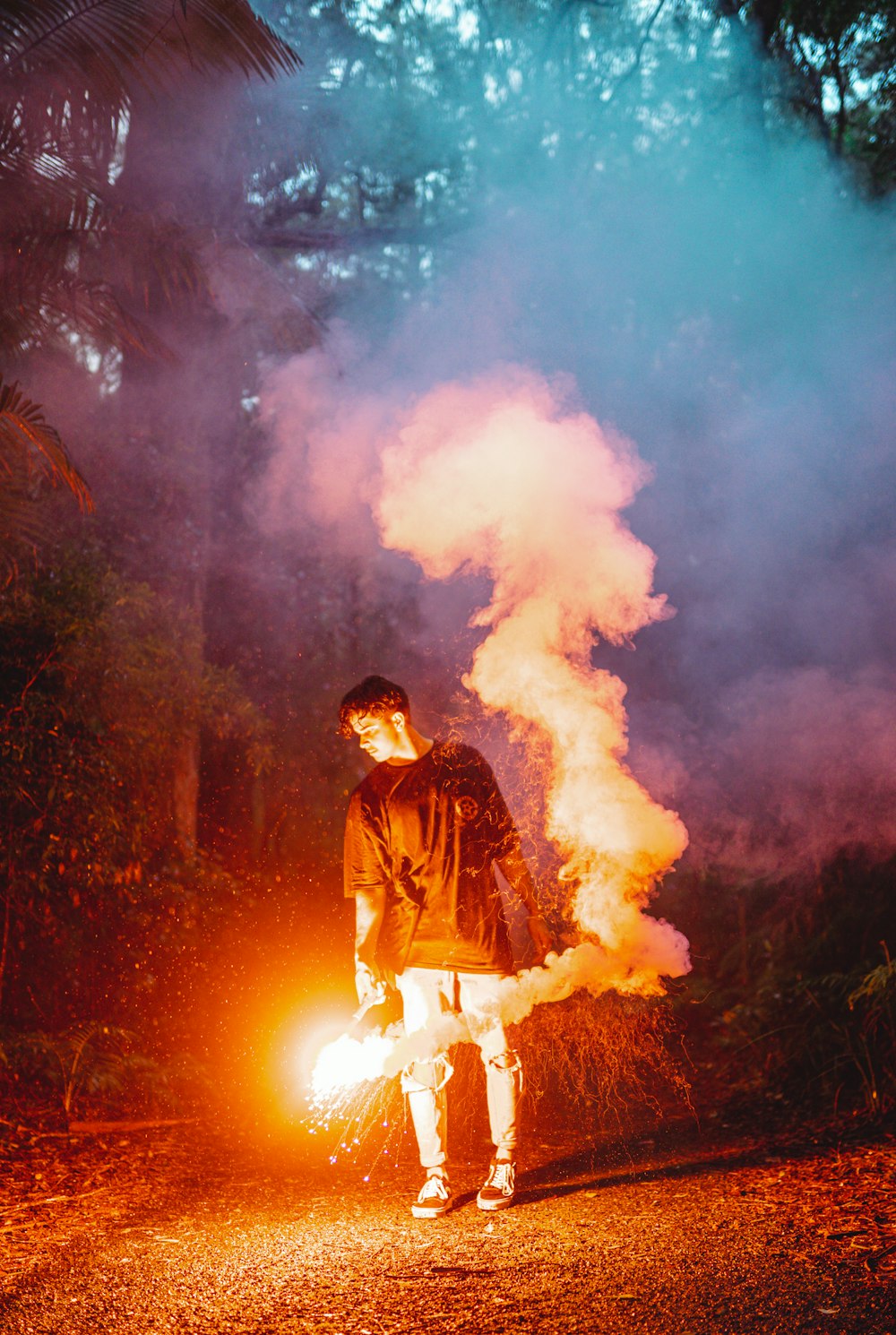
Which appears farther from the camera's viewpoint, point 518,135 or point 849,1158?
point 518,135

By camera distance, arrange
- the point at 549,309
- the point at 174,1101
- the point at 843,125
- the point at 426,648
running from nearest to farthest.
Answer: the point at 174,1101 → the point at 843,125 → the point at 549,309 → the point at 426,648

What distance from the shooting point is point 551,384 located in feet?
19.0

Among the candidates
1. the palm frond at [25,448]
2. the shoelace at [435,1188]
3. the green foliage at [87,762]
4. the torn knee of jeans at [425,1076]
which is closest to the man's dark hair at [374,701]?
the torn knee of jeans at [425,1076]

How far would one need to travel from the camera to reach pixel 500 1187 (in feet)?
12.1

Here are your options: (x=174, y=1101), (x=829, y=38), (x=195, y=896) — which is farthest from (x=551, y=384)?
(x=174, y=1101)

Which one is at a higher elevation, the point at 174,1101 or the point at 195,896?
the point at 195,896

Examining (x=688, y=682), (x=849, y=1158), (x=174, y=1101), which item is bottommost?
(x=849, y=1158)

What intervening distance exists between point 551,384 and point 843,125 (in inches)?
103

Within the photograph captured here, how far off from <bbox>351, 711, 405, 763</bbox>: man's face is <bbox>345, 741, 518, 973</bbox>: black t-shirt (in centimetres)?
7

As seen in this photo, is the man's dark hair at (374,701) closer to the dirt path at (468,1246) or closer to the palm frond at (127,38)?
the dirt path at (468,1246)

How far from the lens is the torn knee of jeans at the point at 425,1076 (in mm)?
3732

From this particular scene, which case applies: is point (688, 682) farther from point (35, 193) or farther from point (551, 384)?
point (35, 193)

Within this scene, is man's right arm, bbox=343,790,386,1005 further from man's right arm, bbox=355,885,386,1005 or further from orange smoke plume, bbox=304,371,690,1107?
orange smoke plume, bbox=304,371,690,1107

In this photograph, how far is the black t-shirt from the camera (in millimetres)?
3777
